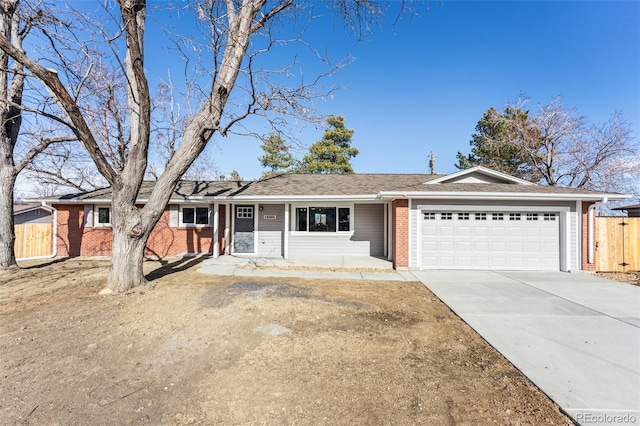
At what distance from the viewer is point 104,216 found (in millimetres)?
12406

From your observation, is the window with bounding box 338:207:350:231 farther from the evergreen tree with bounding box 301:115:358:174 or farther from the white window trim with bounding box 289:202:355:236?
the evergreen tree with bounding box 301:115:358:174

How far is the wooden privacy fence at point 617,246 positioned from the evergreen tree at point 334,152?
745 inches

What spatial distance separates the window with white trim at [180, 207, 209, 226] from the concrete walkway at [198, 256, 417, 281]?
2.57 metres

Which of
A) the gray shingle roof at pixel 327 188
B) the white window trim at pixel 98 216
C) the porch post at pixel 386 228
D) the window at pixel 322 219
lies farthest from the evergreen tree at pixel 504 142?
the white window trim at pixel 98 216

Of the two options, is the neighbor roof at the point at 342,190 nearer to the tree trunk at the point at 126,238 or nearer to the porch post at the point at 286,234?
the porch post at the point at 286,234

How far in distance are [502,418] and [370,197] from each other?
8417 millimetres

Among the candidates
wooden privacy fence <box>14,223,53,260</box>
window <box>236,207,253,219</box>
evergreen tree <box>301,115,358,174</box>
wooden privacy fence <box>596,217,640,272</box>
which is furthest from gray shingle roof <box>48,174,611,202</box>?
evergreen tree <box>301,115,358,174</box>

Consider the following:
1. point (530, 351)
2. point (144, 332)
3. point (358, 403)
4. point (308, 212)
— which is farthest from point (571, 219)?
point (144, 332)

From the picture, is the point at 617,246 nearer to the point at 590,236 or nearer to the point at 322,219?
the point at 590,236

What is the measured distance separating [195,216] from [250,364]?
10.3 m

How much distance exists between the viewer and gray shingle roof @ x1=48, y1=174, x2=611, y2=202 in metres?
9.48

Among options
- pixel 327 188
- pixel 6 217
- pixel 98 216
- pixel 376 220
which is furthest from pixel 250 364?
pixel 98 216

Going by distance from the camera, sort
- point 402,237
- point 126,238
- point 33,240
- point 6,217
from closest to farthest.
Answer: point 126,238 → point 6,217 → point 402,237 → point 33,240

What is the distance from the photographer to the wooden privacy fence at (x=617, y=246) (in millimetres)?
9414
